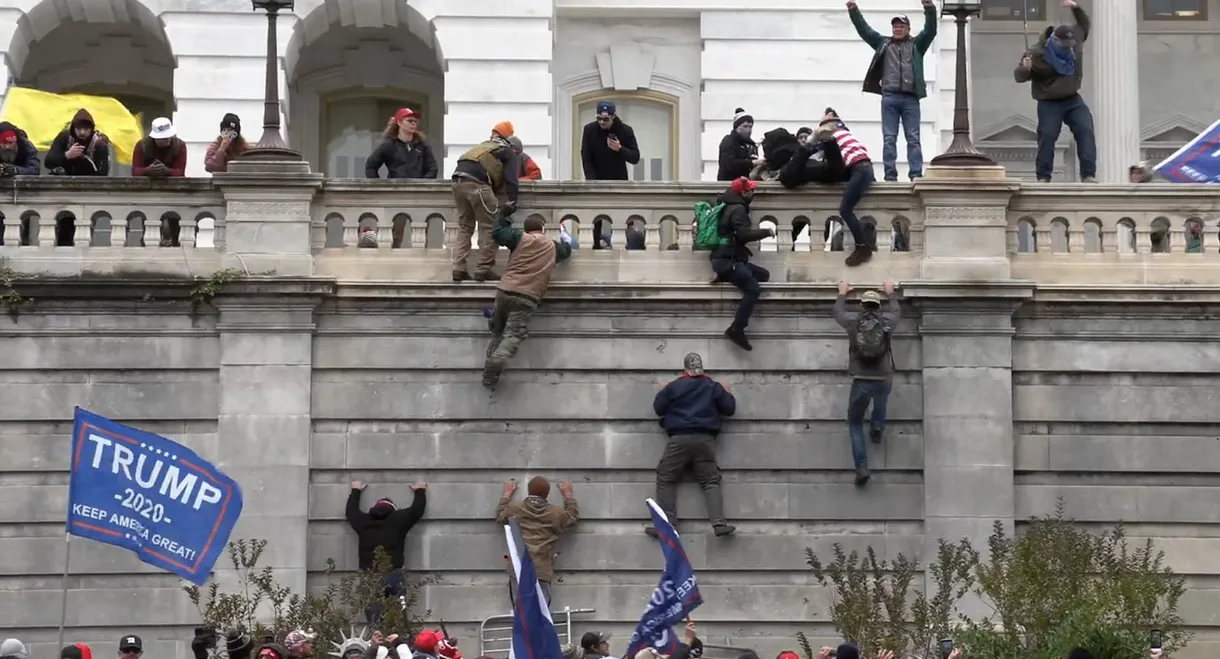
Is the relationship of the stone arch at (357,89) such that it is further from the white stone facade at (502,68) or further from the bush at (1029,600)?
the bush at (1029,600)

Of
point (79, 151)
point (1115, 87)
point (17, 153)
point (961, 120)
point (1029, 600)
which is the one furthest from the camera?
point (1115, 87)

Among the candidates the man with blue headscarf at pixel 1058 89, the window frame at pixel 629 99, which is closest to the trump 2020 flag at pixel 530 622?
the man with blue headscarf at pixel 1058 89

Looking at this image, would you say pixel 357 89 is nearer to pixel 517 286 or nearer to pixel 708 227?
pixel 517 286

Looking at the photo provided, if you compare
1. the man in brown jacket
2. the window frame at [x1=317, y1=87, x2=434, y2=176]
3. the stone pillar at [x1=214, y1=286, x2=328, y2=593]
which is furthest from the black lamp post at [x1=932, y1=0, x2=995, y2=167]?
the window frame at [x1=317, y1=87, x2=434, y2=176]

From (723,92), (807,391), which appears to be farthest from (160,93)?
(807,391)

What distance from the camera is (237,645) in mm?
25000

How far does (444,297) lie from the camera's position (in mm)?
30781

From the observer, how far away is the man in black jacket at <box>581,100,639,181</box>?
3247cm

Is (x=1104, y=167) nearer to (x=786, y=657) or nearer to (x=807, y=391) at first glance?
(x=807, y=391)

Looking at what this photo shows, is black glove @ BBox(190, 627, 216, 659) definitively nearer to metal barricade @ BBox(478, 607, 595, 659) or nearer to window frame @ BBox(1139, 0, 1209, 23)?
metal barricade @ BBox(478, 607, 595, 659)

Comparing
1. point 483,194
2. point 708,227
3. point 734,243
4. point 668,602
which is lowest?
point 668,602

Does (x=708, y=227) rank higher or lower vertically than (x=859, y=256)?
higher

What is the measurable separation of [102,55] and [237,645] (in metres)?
18.9

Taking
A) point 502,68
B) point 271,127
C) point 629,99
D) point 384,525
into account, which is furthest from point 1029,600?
point 629,99
